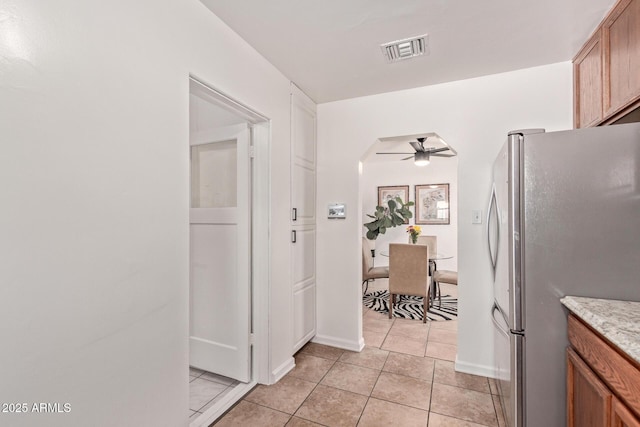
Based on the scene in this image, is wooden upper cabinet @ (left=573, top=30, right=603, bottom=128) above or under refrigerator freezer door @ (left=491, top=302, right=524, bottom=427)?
above

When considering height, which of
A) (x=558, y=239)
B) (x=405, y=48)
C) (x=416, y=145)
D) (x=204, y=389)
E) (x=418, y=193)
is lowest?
(x=204, y=389)

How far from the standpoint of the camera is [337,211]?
297 cm

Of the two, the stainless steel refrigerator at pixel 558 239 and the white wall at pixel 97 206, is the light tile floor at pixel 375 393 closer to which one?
the stainless steel refrigerator at pixel 558 239

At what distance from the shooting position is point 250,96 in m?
2.06

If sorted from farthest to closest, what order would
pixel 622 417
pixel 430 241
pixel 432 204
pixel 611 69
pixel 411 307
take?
1. pixel 432 204
2. pixel 430 241
3. pixel 411 307
4. pixel 611 69
5. pixel 622 417

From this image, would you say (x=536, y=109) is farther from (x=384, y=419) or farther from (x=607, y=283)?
(x=384, y=419)

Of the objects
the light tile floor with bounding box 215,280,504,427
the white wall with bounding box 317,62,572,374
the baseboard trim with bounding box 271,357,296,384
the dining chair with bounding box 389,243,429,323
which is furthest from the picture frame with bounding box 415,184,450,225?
the baseboard trim with bounding box 271,357,296,384

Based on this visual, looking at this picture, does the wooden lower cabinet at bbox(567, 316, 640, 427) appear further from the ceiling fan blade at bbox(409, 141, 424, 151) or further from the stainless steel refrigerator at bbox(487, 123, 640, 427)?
the ceiling fan blade at bbox(409, 141, 424, 151)

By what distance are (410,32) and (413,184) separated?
14.4 ft

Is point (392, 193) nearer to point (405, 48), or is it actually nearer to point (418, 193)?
point (418, 193)

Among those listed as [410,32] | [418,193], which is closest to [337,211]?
[410,32]

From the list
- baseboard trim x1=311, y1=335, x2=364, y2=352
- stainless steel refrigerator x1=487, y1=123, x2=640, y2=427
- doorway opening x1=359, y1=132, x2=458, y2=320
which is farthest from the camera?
doorway opening x1=359, y1=132, x2=458, y2=320

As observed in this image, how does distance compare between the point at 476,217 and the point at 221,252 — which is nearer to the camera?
the point at 221,252

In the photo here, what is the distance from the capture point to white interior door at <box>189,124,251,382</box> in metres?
2.25
